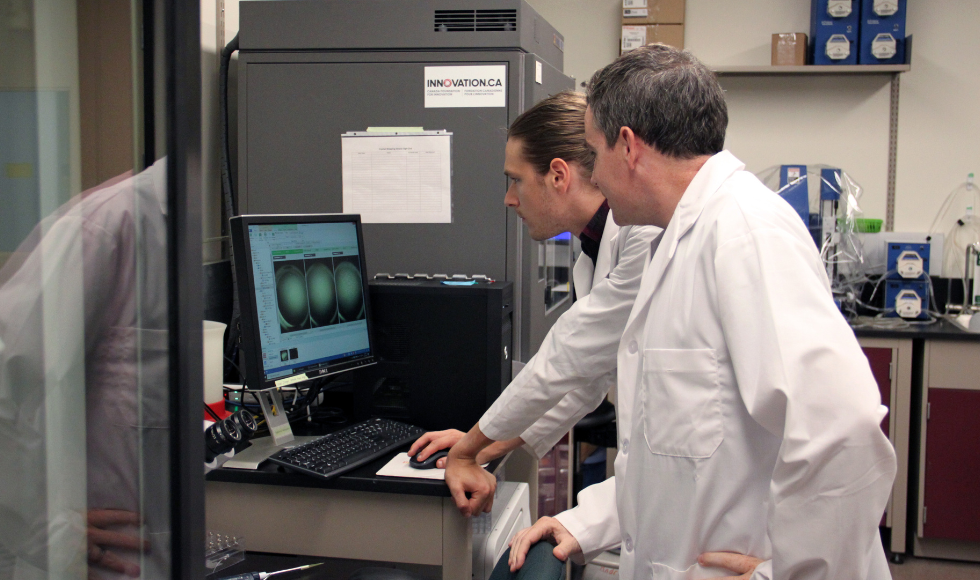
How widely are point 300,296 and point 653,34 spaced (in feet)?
8.87

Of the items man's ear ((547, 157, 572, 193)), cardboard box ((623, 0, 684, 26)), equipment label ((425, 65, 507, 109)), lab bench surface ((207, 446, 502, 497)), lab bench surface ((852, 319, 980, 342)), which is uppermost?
cardboard box ((623, 0, 684, 26))

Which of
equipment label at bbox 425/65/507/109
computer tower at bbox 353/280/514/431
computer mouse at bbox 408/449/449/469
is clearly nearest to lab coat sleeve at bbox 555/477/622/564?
computer mouse at bbox 408/449/449/469

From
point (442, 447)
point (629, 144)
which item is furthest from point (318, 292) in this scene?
point (629, 144)

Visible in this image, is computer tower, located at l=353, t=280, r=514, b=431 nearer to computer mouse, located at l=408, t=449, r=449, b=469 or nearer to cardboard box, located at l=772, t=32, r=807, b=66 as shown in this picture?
computer mouse, located at l=408, t=449, r=449, b=469

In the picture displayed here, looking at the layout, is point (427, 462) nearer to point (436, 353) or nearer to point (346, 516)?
point (346, 516)

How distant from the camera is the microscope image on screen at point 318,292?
1630 mm

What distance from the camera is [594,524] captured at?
1.47 metres

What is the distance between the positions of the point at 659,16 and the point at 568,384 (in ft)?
8.91

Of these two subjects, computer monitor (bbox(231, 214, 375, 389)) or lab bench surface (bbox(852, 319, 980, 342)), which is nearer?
computer monitor (bbox(231, 214, 375, 389))

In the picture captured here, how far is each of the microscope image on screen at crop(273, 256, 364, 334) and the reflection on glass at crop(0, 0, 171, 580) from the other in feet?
3.50

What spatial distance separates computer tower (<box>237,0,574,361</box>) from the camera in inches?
78.0

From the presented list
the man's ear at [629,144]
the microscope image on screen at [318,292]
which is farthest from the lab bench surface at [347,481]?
the man's ear at [629,144]

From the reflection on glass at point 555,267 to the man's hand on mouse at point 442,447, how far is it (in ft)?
2.17

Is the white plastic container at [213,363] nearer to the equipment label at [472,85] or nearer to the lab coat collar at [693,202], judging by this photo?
the equipment label at [472,85]
